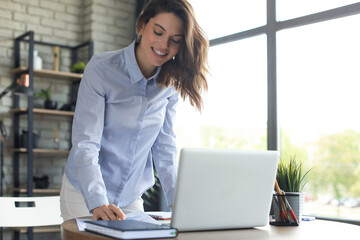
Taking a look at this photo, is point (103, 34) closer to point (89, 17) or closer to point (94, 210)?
point (89, 17)

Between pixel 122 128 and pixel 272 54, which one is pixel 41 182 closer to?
pixel 272 54

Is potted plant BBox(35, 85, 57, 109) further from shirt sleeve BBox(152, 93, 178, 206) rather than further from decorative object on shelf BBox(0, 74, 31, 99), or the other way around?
shirt sleeve BBox(152, 93, 178, 206)

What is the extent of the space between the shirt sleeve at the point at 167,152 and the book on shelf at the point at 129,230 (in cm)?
62

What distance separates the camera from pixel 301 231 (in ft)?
4.98

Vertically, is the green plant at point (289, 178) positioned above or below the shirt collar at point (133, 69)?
below

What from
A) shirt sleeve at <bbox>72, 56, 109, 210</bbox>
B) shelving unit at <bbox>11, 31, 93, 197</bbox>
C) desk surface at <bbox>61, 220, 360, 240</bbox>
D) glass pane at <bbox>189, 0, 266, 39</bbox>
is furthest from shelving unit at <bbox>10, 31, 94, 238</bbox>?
desk surface at <bbox>61, 220, 360, 240</bbox>

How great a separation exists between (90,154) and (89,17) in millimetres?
3517

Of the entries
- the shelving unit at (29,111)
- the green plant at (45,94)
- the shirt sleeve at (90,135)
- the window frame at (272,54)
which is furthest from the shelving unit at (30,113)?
the shirt sleeve at (90,135)

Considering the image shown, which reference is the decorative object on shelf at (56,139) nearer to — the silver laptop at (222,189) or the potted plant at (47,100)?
the potted plant at (47,100)

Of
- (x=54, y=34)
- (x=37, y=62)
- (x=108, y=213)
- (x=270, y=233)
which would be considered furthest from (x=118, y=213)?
(x=54, y=34)

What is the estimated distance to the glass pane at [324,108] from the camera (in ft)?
10.8

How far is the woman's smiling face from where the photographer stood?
1.82m

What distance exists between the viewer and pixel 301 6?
362 cm

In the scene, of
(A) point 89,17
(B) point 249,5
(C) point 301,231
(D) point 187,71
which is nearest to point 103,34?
(A) point 89,17
